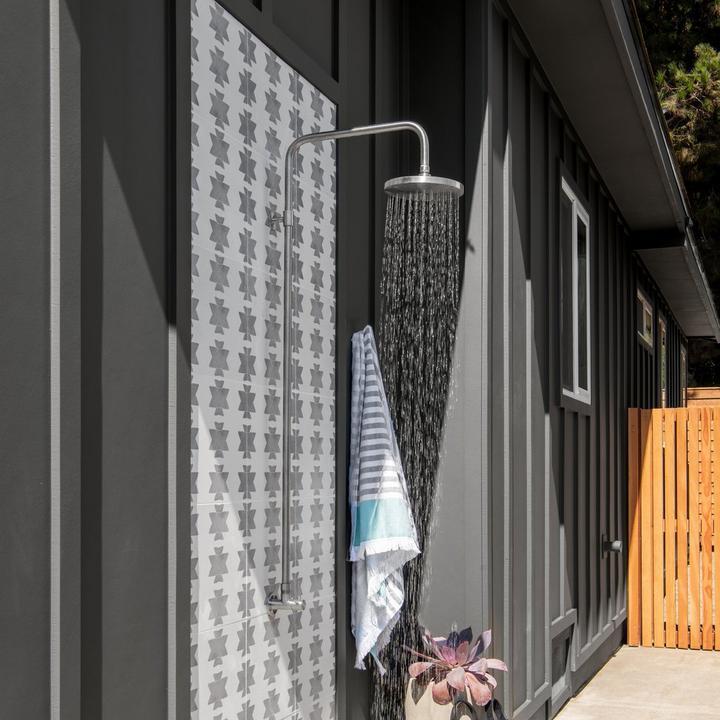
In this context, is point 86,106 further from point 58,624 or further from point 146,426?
point 58,624

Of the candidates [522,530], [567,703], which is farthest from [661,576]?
[522,530]

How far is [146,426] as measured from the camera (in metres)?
2.33

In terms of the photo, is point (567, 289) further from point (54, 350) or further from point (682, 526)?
point (54, 350)

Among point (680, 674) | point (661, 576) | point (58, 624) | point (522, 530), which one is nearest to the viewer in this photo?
point (58, 624)

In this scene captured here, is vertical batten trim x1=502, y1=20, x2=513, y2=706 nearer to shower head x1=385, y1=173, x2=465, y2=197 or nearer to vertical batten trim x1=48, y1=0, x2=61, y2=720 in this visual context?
shower head x1=385, y1=173, x2=465, y2=197

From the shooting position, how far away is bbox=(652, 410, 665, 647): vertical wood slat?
8.23 meters

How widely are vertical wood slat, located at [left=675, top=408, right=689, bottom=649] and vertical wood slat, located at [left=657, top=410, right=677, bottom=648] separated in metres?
0.04

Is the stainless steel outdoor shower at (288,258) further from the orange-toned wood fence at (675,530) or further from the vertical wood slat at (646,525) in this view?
the vertical wood slat at (646,525)

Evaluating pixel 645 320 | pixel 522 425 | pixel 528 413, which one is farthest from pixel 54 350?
pixel 645 320

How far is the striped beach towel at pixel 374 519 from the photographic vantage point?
138 inches

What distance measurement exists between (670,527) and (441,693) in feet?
16.9

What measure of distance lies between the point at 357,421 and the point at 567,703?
3.08 metres

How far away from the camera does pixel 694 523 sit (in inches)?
325

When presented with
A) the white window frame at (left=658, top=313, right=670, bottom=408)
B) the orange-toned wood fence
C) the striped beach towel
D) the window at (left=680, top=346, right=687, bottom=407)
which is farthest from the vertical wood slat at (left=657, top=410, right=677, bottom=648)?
the window at (left=680, top=346, right=687, bottom=407)
